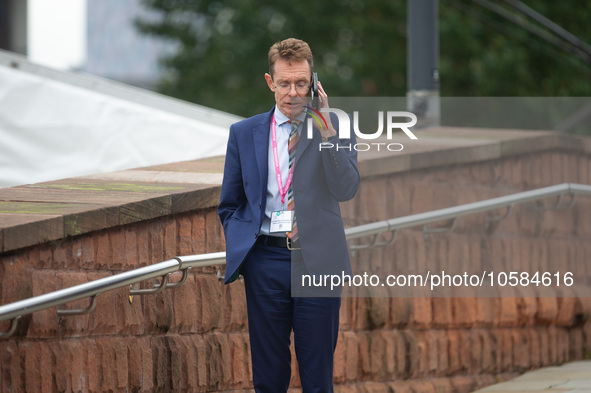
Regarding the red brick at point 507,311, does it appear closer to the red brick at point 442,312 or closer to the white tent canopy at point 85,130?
the red brick at point 442,312

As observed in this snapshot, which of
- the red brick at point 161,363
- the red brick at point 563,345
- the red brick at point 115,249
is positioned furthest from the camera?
the red brick at point 563,345

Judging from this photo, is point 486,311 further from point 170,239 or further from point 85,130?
point 85,130

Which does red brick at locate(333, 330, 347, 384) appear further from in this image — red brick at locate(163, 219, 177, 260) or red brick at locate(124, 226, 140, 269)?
red brick at locate(124, 226, 140, 269)

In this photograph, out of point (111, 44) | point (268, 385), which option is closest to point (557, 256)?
point (268, 385)

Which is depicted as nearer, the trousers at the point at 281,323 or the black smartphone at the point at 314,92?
the black smartphone at the point at 314,92

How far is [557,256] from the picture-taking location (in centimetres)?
569

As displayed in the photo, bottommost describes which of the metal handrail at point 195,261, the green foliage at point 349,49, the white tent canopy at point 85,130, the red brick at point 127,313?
the red brick at point 127,313

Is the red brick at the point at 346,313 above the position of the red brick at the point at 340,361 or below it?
above

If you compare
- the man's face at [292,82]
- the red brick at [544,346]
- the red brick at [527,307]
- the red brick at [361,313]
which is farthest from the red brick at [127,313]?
the red brick at [544,346]

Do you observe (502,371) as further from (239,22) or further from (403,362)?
(239,22)

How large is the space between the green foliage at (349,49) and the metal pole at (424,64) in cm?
887

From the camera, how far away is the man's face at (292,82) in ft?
11.8

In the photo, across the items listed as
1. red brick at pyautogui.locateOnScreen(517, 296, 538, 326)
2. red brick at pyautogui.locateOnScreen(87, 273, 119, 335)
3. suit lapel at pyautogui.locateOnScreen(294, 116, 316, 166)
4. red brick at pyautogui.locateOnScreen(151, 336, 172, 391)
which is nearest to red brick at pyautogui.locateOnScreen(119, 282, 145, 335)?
red brick at pyautogui.locateOnScreen(87, 273, 119, 335)

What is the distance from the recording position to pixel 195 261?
13.1ft
